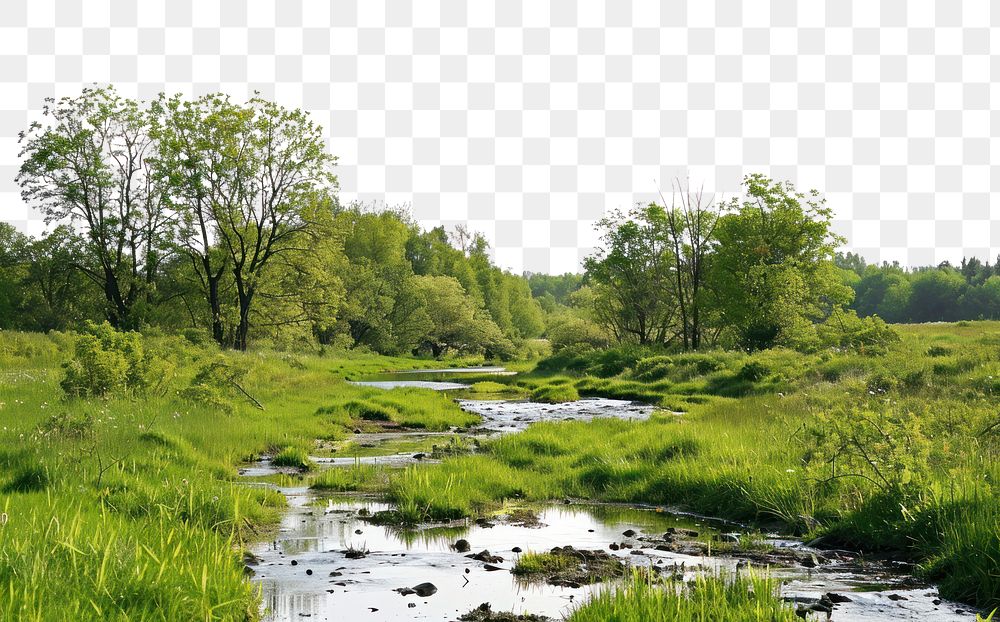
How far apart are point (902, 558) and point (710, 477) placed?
4.18 metres

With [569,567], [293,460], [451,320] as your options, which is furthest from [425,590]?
[451,320]

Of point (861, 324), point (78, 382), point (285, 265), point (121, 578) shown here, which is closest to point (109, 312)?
point (285, 265)

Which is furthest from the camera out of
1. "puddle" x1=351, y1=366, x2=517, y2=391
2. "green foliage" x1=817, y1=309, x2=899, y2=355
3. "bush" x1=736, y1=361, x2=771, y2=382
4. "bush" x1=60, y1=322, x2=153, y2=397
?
"puddle" x1=351, y1=366, x2=517, y2=391

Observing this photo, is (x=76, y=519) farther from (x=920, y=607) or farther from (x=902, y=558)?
(x=902, y=558)

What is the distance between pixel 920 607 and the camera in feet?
26.2

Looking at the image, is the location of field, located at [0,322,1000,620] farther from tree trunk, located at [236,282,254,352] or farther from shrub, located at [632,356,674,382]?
tree trunk, located at [236,282,254,352]

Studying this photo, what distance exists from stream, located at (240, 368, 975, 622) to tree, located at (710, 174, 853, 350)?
41506 millimetres

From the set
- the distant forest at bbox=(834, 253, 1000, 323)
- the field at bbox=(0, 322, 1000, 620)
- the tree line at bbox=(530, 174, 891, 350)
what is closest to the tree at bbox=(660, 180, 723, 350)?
the tree line at bbox=(530, 174, 891, 350)

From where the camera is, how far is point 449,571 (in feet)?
30.7

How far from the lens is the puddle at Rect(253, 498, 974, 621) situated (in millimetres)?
7914

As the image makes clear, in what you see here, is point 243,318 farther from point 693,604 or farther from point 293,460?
point 693,604

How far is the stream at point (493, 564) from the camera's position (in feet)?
26.1

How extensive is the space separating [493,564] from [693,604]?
3485 millimetres

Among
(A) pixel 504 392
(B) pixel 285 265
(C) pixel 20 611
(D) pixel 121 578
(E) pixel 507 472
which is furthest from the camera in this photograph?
(B) pixel 285 265
